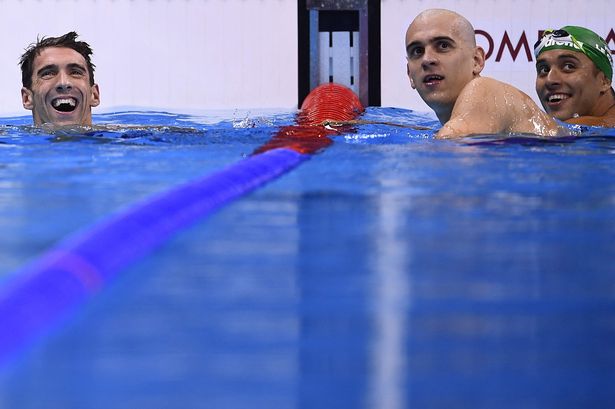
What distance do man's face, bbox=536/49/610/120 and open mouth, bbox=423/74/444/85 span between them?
1.40 m

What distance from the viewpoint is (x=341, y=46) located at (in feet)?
23.2

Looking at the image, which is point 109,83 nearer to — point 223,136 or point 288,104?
point 288,104

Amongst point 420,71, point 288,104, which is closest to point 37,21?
point 288,104

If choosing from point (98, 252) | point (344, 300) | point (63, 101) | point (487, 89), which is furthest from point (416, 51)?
point (344, 300)

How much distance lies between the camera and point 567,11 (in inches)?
280

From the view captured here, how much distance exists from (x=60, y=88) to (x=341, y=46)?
2.89m

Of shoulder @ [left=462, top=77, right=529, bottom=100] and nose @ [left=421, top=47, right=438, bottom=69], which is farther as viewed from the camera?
nose @ [left=421, top=47, right=438, bottom=69]

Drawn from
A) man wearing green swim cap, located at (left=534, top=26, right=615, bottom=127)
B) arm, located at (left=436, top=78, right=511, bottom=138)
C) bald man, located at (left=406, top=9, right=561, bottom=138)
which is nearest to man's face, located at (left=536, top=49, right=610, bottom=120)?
man wearing green swim cap, located at (left=534, top=26, right=615, bottom=127)

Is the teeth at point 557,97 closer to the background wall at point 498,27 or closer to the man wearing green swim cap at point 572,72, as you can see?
the man wearing green swim cap at point 572,72

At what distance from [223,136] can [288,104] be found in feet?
9.05

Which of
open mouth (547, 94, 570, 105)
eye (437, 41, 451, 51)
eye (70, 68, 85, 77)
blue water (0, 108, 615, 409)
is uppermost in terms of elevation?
eye (437, 41, 451, 51)

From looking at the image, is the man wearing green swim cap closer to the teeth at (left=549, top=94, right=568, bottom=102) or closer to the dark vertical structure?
the teeth at (left=549, top=94, right=568, bottom=102)

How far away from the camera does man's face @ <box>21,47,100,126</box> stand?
15.3 feet

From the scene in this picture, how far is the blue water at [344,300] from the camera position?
0.95 metres
